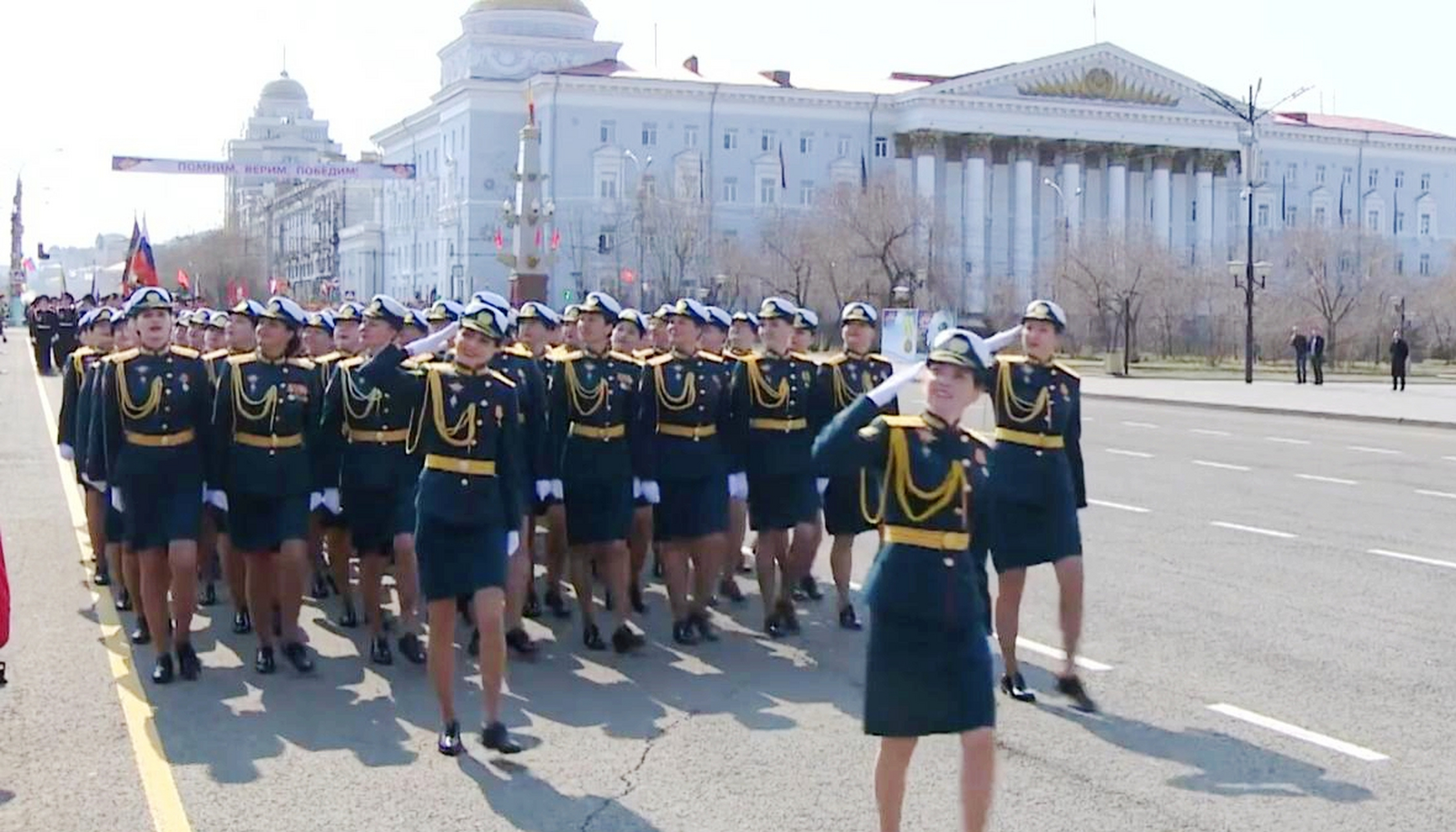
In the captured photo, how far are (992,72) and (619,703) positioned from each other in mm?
90535

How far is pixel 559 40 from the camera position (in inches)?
3885

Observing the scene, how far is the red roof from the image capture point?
108 metres

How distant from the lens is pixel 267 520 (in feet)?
31.2

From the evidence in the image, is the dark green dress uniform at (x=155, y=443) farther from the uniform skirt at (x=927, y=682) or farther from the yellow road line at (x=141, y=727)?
the uniform skirt at (x=927, y=682)

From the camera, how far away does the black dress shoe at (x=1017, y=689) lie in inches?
341

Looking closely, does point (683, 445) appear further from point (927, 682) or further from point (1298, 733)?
point (927, 682)

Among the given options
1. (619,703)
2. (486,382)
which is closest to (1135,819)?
(619,703)

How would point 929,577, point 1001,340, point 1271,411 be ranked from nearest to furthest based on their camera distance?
point 929,577 < point 1001,340 < point 1271,411

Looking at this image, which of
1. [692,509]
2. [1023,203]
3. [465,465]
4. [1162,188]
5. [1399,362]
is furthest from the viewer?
[1162,188]

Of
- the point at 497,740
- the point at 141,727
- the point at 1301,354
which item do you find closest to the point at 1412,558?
the point at 497,740

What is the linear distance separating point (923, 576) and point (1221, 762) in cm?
248

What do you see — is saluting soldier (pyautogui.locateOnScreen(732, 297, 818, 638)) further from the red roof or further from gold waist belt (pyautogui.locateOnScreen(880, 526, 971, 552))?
the red roof

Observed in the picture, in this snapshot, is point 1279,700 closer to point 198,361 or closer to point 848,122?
point 198,361

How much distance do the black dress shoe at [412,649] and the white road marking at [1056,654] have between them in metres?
3.18
